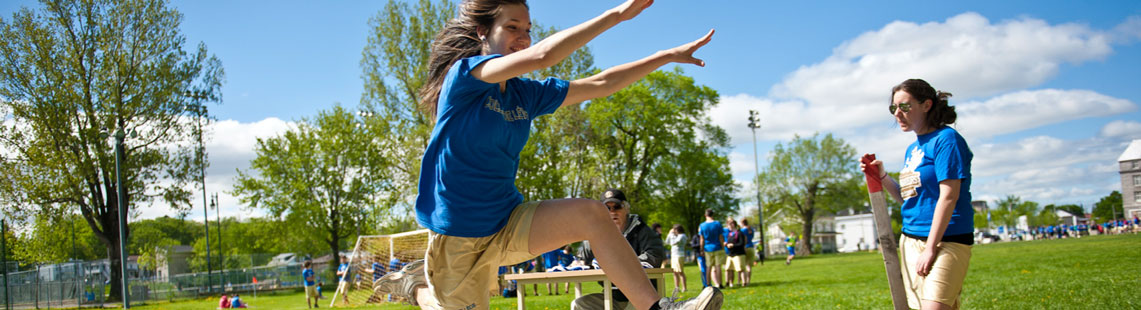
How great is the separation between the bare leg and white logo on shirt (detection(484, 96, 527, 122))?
38 centimetres

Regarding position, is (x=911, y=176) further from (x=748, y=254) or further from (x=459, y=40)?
(x=748, y=254)

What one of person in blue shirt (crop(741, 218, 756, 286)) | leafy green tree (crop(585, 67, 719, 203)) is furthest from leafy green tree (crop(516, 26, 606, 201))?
person in blue shirt (crop(741, 218, 756, 286))

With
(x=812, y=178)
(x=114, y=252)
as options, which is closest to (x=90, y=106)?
(x=114, y=252)

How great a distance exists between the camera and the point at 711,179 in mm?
45938

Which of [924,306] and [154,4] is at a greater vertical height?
[154,4]

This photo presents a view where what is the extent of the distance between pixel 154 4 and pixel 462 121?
109ft

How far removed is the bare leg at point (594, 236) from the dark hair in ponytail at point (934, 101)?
2197 mm

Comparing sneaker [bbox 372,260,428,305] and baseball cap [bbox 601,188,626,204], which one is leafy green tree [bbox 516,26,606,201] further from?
sneaker [bbox 372,260,428,305]

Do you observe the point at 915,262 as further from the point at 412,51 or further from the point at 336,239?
the point at 336,239

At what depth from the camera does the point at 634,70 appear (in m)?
2.76

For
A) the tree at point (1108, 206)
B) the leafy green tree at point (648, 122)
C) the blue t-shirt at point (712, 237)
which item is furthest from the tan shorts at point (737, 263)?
the tree at point (1108, 206)

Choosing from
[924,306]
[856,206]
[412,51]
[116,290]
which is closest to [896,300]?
[924,306]

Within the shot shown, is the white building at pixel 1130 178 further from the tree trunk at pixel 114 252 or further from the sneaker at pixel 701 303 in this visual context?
the sneaker at pixel 701 303

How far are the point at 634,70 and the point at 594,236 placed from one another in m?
0.67
